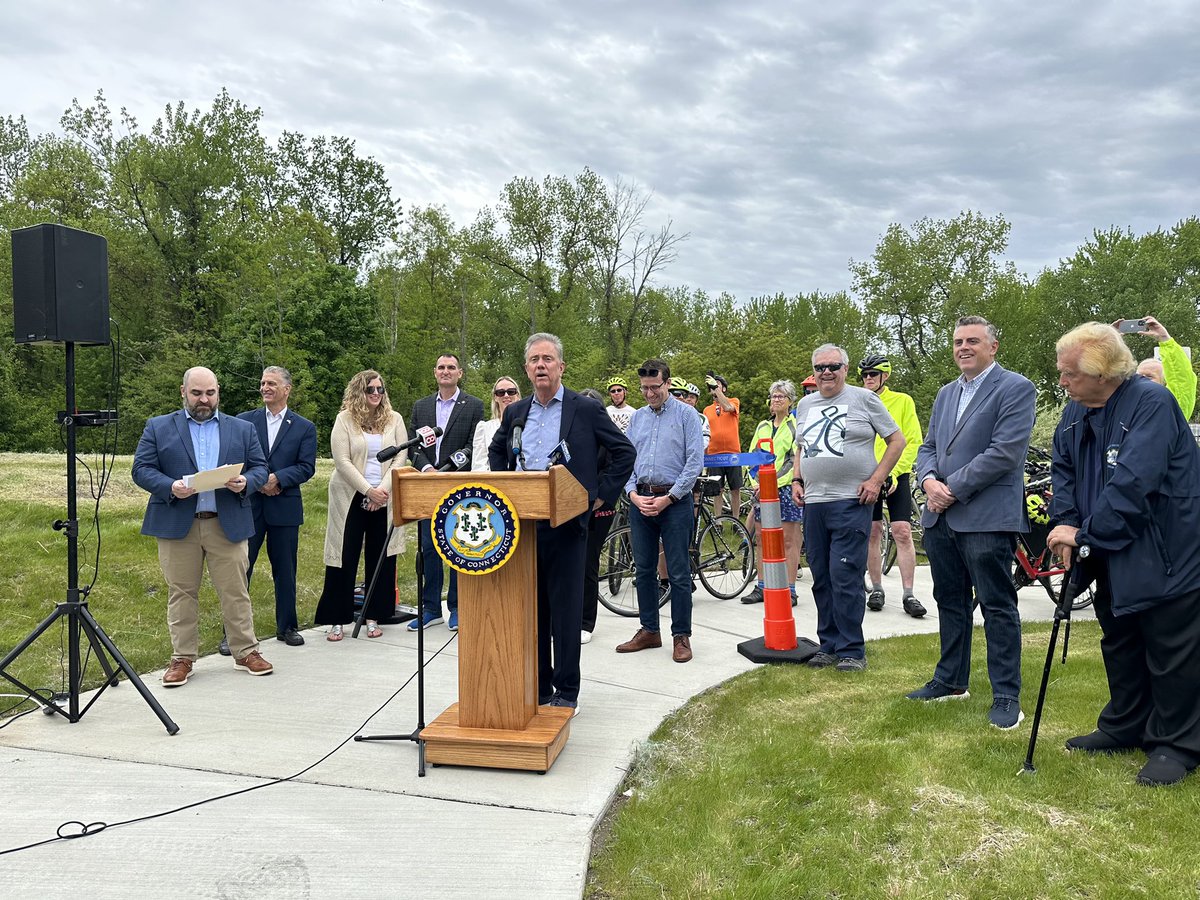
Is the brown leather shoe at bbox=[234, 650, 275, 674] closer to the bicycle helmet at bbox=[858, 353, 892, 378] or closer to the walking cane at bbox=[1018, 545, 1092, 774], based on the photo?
the walking cane at bbox=[1018, 545, 1092, 774]

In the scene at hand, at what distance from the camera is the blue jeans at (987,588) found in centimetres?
440

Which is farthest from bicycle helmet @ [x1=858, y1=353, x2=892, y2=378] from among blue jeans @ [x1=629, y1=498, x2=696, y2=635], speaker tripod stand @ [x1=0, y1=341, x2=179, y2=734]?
speaker tripod stand @ [x1=0, y1=341, x2=179, y2=734]

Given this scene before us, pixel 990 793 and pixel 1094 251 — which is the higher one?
pixel 1094 251

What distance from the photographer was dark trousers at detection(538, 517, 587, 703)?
4.44 m

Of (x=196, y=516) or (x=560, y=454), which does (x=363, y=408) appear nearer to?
(x=196, y=516)

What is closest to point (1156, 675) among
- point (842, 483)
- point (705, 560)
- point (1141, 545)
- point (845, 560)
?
point (1141, 545)

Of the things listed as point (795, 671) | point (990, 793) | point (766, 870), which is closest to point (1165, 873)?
point (990, 793)

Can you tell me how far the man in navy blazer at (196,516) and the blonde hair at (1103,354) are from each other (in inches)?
183

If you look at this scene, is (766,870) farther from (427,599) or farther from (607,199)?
(607,199)

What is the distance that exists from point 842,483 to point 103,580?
252 inches

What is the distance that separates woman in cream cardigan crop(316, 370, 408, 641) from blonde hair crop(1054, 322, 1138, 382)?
444 cm

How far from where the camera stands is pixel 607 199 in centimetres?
3953

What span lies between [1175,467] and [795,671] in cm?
272

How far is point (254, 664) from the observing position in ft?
18.0
